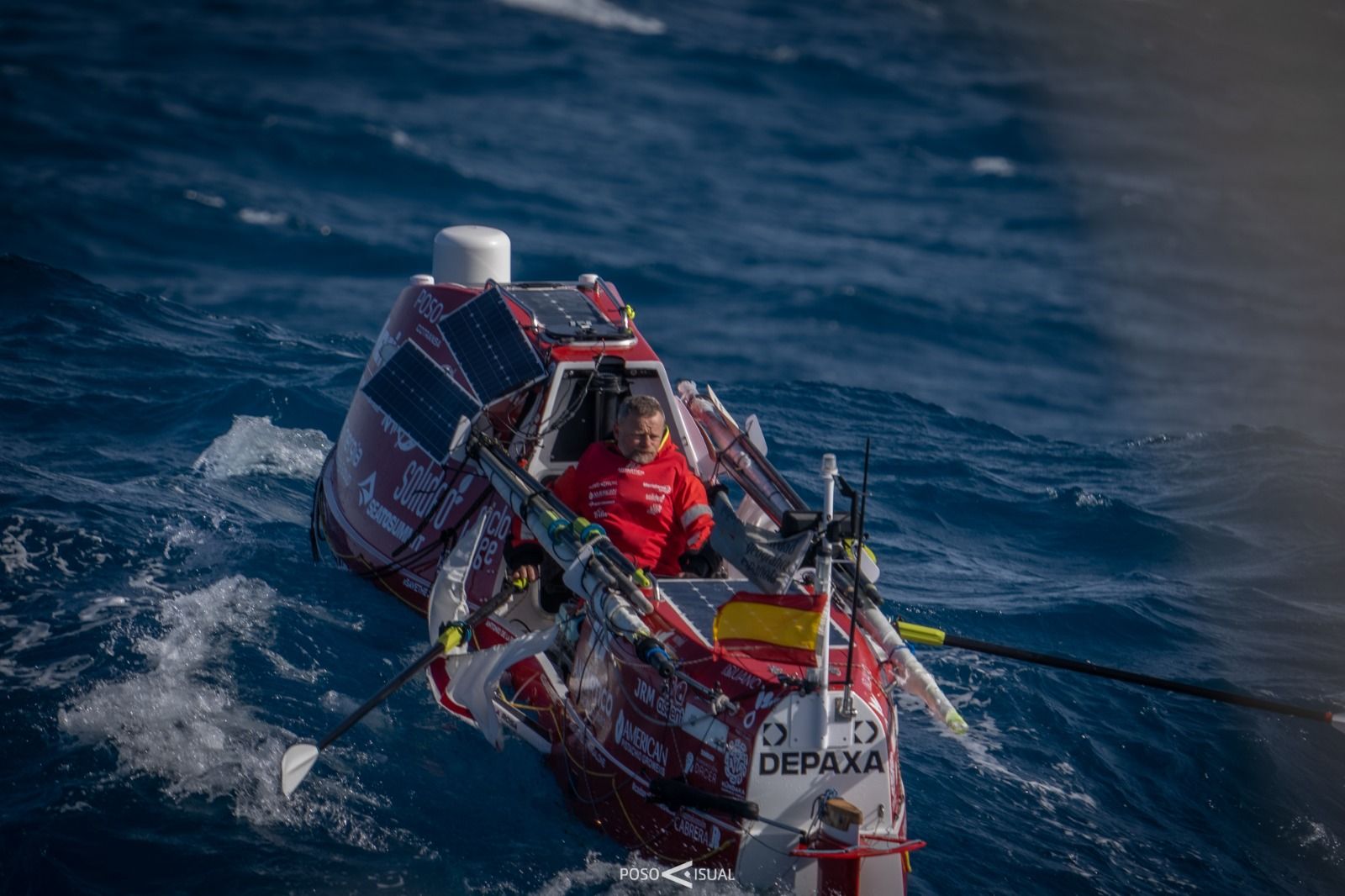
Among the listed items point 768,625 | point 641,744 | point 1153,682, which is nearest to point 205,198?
point 641,744

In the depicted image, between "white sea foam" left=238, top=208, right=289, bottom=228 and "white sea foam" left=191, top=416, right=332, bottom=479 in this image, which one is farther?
"white sea foam" left=238, top=208, right=289, bottom=228

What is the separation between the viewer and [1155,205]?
2766 centimetres

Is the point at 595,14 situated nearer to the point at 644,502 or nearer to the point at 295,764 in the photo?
the point at 644,502

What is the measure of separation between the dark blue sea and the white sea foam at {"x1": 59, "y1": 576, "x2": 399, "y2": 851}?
0.03 metres

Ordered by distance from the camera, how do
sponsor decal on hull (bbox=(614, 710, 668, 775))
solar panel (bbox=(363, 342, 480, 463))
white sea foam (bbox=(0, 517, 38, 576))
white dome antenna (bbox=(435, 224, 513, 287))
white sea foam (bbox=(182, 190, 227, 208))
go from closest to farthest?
sponsor decal on hull (bbox=(614, 710, 668, 775)) < solar panel (bbox=(363, 342, 480, 463)) < white sea foam (bbox=(0, 517, 38, 576)) < white dome antenna (bbox=(435, 224, 513, 287)) < white sea foam (bbox=(182, 190, 227, 208))

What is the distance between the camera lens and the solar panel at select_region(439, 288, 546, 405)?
949 centimetres

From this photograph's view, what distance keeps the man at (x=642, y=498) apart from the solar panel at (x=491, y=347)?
A: 106 cm

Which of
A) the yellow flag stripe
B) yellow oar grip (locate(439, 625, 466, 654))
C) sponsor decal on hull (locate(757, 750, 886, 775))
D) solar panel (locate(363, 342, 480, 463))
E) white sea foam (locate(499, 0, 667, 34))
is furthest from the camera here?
white sea foam (locate(499, 0, 667, 34))

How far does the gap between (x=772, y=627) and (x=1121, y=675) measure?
6.46 feet

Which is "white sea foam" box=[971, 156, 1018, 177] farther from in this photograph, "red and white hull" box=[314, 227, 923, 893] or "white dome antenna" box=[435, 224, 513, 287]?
"red and white hull" box=[314, 227, 923, 893]

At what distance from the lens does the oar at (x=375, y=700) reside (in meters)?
7.27

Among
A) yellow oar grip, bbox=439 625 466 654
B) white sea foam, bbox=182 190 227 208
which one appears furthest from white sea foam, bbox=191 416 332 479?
white sea foam, bbox=182 190 227 208

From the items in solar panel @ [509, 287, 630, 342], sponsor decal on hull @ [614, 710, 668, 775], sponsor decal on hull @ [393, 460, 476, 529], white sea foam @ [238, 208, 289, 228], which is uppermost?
solar panel @ [509, 287, 630, 342]

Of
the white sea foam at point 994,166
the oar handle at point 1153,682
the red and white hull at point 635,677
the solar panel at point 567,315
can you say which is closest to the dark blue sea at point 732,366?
the white sea foam at point 994,166
